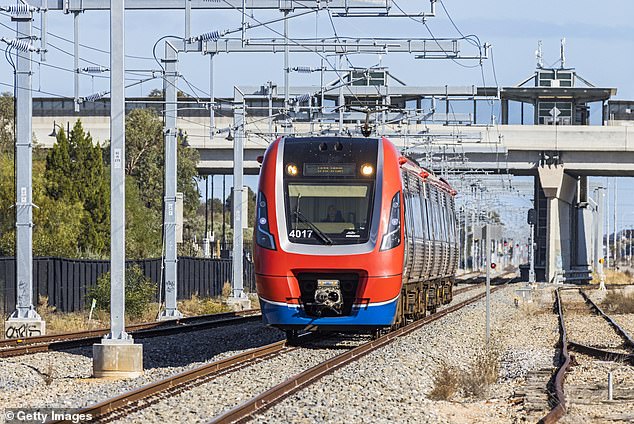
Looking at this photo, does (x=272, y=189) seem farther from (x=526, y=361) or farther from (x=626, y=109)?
(x=626, y=109)

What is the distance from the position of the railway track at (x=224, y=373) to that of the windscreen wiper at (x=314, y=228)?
181cm

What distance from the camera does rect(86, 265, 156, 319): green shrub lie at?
34875 millimetres

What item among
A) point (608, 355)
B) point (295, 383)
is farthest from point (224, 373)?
point (608, 355)

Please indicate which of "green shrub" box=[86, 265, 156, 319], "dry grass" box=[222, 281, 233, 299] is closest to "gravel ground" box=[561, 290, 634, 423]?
"green shrub" box=[86, 265, 156, 319]

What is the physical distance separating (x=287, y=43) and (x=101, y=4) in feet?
15.3

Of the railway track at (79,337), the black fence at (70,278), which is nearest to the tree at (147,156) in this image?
the black fence at (70,278)

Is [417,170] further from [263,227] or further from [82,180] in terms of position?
[82,180]

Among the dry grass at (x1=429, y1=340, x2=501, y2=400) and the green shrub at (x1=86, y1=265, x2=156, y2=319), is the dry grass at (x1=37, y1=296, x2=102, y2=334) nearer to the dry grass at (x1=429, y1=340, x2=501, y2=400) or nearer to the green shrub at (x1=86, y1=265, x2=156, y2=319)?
the green shrub at (x1=86, y1=265, x2=156, y2=319)

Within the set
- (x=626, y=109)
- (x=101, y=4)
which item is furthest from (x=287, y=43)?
(x=626, y=109)

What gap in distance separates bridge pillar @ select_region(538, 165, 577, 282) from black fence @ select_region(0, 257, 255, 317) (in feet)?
83.4

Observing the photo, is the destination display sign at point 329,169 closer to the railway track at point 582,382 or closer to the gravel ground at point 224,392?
the gravel ground at point 224,392

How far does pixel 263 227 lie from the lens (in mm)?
19781

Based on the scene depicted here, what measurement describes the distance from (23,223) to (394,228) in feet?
30.8

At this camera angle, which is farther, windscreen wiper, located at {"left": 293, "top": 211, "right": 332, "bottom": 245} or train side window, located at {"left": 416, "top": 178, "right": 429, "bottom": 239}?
train side window, located at {"left": 416, "top": 178, "right": 429, "bottom": 239}
